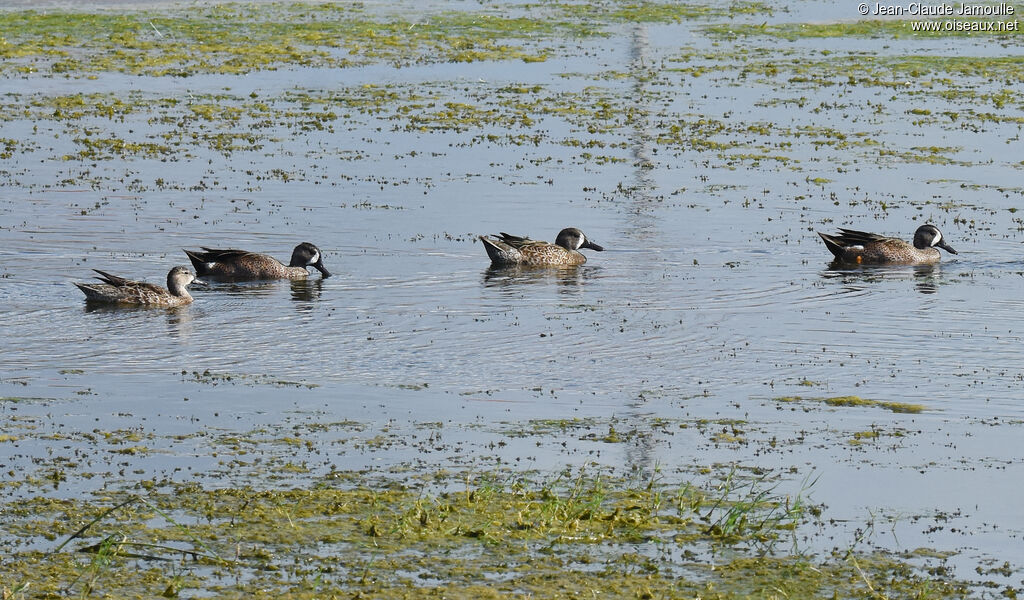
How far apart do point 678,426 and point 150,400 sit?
3.77 metres

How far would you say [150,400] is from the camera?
12266mm

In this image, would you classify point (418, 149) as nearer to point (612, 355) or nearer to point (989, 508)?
point (612, 355)

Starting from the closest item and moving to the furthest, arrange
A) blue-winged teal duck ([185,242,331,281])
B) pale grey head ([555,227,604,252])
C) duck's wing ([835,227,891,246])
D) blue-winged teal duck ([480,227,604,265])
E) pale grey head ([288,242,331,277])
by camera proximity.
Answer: blue-winged teal duck ([185,242,331,281]) → pale grey head ([288,242,331,277]) → blue-winged teal duck ([480,227,604,265]) → duck's wing ([835,227,891,246]) → pale grey head ([555,227,604,252])

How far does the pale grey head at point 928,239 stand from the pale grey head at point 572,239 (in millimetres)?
3737

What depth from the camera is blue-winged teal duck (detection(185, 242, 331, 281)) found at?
1781 centimetres

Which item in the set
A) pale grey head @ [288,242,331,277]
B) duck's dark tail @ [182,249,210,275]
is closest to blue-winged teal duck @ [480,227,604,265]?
pale grey head @ [288,242,331,277]

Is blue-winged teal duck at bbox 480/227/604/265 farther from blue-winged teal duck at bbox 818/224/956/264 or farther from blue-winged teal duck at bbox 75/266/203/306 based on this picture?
blue-winged teal duck at bbox 75/266/203/306

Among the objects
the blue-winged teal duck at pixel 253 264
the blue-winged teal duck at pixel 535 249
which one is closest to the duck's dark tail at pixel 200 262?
the blue-winged teal duck at pixel 253 264

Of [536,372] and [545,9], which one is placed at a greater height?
[545,9]

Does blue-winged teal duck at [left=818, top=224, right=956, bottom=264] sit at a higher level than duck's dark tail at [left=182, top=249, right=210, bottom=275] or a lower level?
lower

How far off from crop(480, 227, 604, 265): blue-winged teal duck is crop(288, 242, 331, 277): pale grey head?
1.81 metres

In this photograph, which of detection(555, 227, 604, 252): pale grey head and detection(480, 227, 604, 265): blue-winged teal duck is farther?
detection(555, 227, 604, 252): pale grey head

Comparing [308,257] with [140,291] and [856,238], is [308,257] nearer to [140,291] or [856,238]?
[140,291]

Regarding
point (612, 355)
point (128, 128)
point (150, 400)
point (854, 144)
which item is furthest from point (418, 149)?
point (150, 400)
